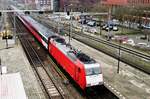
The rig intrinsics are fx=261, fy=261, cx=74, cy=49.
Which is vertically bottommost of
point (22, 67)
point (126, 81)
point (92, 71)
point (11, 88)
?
point (126, 81)

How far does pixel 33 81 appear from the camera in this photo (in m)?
26.2

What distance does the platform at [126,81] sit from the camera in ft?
76.0

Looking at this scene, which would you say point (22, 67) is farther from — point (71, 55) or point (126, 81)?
point (126, 81)

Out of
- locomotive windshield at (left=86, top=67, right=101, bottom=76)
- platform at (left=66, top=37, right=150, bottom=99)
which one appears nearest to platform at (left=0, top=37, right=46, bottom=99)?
locomotive windshield at (left=86, top=67, right=101, bottom=76)

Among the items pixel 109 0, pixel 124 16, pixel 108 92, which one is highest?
pixel 109 0

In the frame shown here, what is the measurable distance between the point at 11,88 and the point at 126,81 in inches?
549

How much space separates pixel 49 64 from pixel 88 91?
39.8 ft

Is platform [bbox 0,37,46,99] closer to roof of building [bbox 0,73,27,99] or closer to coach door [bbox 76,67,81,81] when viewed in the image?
coach door [bbox 76,67,81,81]

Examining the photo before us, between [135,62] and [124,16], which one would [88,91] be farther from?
[124,16]

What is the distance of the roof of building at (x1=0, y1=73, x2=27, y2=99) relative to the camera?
47.1ft

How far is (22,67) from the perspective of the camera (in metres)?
31.2

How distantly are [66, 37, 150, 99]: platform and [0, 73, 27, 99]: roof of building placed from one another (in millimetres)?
9727

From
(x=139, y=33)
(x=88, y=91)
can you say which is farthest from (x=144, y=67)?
(x=139, y=33)

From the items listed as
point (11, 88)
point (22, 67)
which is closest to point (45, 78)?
point (22, 67)
